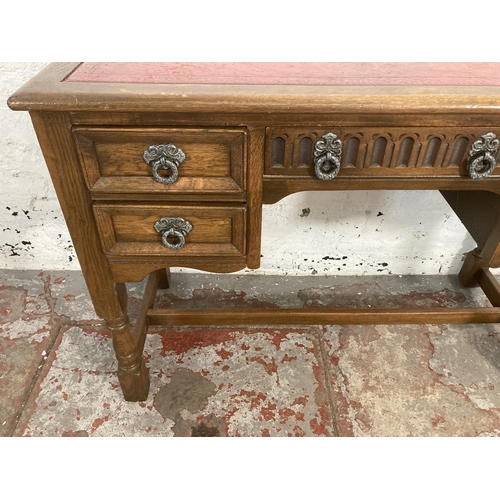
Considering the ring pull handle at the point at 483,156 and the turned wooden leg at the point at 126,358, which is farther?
the turned wooden leg at the point at 126,358

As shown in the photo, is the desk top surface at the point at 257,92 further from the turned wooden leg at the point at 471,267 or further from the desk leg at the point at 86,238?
the turned wooden leg at the point at 471,267

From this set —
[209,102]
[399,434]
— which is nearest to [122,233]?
[209,102]

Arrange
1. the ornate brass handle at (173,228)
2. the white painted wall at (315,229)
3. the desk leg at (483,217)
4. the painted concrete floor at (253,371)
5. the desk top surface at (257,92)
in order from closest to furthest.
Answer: the desk top surface at (257,92), the ornate brass handle at (173,228), the desk leg at (483,217), the painted concrete floor at (253,371), the white painted wall at (315,229)

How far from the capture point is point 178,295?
2.28 m

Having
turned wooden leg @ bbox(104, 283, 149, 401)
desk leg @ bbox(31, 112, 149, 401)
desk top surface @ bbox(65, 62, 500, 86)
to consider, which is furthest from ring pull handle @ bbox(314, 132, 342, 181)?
turned wooden leg @ bbox(104, 283, 149, 401)

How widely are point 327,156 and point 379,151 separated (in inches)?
6.4

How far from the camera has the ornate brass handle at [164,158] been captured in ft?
3.62

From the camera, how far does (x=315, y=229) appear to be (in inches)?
88.5

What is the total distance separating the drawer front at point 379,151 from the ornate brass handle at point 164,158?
251 mm

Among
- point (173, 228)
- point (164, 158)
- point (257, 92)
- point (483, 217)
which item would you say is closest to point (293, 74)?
point (257, 92)

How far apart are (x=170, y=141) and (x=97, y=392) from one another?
123 centimetres

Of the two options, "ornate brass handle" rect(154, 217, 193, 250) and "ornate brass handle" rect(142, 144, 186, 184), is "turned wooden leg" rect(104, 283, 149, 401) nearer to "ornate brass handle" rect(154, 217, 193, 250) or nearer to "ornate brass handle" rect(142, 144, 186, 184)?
"ornate brass handle" rect(154, 217, 193, 250)

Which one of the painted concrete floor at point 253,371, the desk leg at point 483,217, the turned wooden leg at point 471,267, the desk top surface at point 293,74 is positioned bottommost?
the painted concrete floor at point 253,371

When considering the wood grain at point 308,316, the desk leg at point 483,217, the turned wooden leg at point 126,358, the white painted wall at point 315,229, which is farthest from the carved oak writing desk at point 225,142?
the white painted wall at point 315,229
